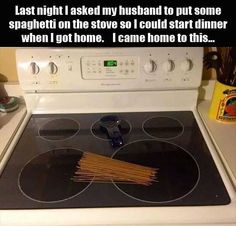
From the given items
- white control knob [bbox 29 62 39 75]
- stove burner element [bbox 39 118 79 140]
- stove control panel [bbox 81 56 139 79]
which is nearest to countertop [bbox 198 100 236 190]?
stove control panel [bbox 81 56 139 79]

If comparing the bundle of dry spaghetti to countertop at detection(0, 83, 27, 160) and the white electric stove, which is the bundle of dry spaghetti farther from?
countertop at detection(0, 83, 27, 160)

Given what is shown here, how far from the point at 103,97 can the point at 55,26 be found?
0.26m

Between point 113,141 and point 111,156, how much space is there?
63mm

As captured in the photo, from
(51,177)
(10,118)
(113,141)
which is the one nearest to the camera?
(51,177)

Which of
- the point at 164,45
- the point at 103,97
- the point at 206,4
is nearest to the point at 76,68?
the point at 103,97

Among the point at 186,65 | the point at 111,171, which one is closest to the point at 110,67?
the point at 186,65

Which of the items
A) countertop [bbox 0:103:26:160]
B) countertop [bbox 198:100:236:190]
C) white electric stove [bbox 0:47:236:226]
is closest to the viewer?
white electric stove [bbox 0:47:236:226]

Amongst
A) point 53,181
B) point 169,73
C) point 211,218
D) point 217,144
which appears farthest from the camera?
point 169,73

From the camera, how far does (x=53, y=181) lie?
697 millimetres

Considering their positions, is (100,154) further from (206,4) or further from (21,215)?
(206,4)

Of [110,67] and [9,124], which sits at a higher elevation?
[110,67]

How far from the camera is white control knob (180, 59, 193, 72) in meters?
0.90

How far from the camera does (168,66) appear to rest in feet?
2.93

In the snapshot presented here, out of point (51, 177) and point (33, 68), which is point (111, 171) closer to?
point (51, 177)
